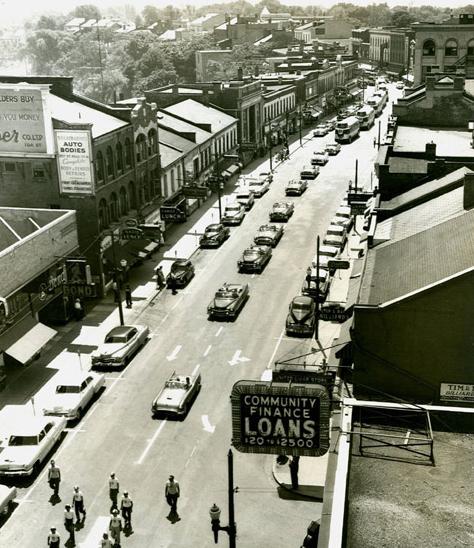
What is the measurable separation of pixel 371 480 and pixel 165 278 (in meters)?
39.4

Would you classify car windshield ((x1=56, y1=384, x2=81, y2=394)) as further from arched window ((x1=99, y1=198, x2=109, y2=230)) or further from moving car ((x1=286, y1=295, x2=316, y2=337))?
arched window ((x1=99, y1=198, x2=109, y2=230))

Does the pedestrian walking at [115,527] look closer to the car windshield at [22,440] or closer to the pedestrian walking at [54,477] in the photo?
the pedestrian walking at [54,477]

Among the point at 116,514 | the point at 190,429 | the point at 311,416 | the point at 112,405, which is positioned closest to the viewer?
the point at 311,416

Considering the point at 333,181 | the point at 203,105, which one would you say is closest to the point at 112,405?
the point at 333,181

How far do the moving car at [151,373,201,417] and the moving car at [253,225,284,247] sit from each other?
2562 centimetres

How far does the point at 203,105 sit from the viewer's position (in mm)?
94438

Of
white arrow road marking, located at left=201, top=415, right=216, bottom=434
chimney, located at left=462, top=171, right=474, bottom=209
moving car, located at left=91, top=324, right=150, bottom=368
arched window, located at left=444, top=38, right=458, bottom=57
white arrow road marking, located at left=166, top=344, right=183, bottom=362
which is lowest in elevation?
white arrow road marking, located at left=166, top=344, right=183, bottom=362

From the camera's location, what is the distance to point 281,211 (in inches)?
2781

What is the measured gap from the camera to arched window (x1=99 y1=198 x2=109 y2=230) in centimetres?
5231

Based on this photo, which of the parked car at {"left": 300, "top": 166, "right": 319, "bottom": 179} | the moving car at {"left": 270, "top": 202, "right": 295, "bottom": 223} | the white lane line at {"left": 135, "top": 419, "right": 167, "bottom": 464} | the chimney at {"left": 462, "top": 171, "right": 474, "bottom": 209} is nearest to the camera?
the white lane line at {"left": 135, "top": 419, "right": 167, "bottom": 464}

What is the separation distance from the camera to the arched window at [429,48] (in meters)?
94.5

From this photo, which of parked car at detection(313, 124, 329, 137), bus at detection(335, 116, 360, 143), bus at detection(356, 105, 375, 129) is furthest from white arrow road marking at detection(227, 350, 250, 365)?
bus at detection(356, 105, 375, 129)

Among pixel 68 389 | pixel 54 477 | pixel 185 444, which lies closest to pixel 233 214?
pixel 68 389

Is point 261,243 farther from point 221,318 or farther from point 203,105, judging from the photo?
point 203,105
